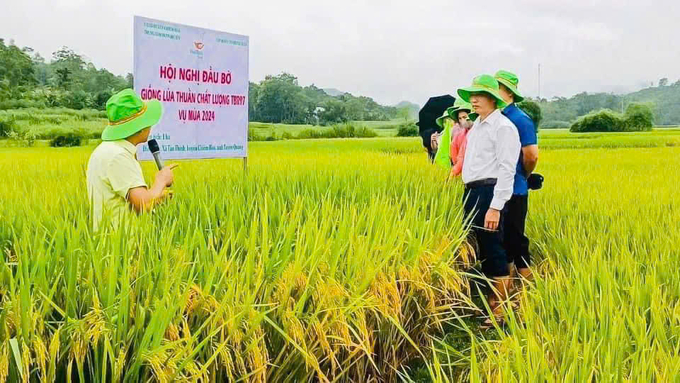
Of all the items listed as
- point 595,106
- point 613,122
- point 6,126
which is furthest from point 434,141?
point 595,106

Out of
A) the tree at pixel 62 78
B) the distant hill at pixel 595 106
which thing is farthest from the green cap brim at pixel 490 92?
the distant hill at pixel 595 106

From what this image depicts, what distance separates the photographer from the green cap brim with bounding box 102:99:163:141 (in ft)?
8.02

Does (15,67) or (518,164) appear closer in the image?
(518,164)

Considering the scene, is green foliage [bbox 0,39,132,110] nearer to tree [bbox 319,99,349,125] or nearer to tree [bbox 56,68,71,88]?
tree [bbox 56,68,71,88]

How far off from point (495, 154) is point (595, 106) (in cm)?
6608

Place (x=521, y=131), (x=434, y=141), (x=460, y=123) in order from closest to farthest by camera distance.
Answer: (x=521, y=131)
(x=460, y=123)
(x=434, y=141)

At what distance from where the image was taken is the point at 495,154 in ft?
10.1

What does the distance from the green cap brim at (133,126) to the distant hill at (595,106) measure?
54650mm

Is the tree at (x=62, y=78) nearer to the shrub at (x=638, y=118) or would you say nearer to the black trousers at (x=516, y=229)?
the shrub at (x=638, y=118)

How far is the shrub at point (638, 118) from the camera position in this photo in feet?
117

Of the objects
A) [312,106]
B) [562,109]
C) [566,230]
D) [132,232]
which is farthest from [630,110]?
[132,232]

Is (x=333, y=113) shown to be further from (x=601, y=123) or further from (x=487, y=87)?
(x=487, y=87)

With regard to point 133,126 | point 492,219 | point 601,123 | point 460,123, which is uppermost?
point 601,123

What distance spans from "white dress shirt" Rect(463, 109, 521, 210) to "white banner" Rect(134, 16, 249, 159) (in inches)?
79.0
